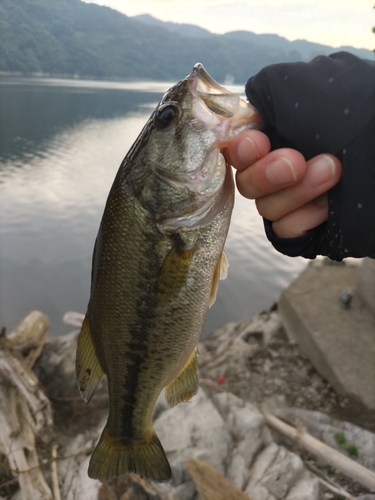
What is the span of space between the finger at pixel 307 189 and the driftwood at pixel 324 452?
9.59 feet

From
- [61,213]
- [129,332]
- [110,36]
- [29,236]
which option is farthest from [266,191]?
[110,36]

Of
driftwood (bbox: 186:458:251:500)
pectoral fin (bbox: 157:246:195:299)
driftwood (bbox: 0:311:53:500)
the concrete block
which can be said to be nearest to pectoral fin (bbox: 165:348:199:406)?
pectoral fin (bbox: 157:246:195:299)

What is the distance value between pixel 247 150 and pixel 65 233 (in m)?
12.0

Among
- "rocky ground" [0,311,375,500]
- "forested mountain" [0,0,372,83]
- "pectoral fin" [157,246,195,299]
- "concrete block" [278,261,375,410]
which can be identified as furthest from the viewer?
"forested mountain" [0,0,372,83]

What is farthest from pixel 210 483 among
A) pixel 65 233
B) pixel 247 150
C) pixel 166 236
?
pixel 65 233

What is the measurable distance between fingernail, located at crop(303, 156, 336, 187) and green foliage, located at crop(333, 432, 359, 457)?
3.42 metres

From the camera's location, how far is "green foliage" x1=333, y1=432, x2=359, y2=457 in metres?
3.79

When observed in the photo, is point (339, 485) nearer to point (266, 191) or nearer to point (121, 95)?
point (266, 191)

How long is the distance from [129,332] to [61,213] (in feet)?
44.1

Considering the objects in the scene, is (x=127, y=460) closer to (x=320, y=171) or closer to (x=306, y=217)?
(x=306, y=217)

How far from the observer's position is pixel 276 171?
1520mm

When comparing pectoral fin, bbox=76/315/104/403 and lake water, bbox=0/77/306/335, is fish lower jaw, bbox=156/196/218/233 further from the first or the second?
lake water, bbox=0/77/306/335

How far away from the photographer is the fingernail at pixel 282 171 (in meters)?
1.50

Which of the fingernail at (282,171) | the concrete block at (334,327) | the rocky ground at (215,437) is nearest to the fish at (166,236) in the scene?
the fingernail at (282,171)
